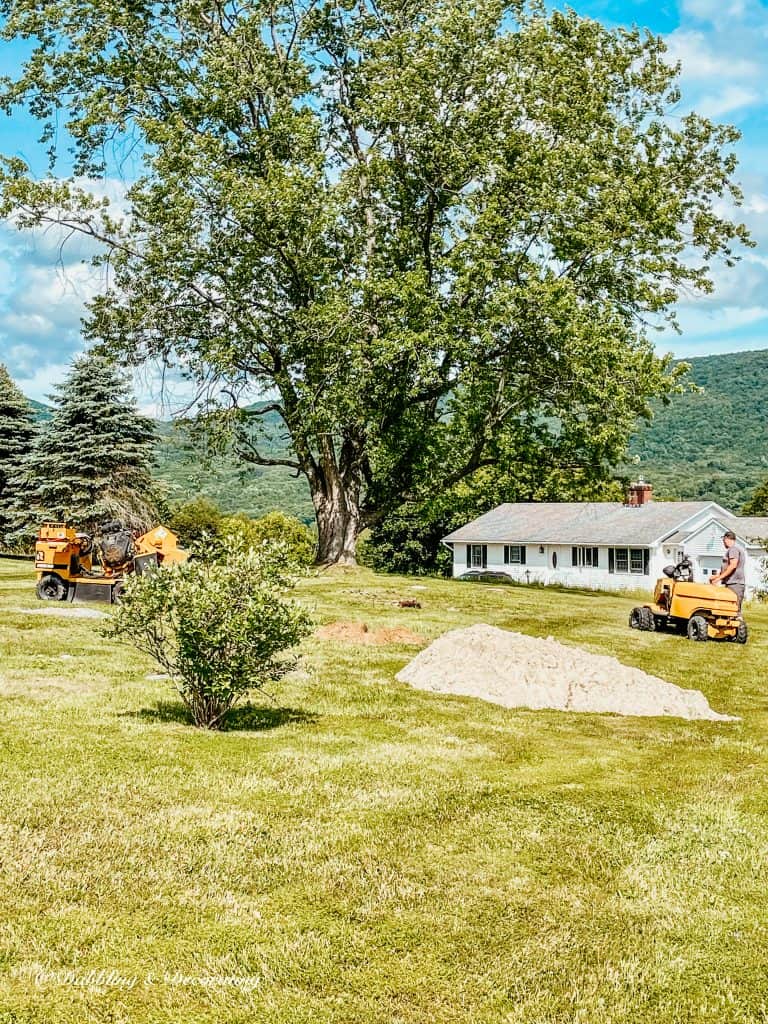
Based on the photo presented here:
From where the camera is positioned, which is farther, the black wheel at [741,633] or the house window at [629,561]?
the house window at [629,561]

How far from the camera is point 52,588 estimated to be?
63.5 feet

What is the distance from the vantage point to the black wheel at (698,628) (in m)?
18.4

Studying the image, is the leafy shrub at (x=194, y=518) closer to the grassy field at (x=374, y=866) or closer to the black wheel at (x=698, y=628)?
the black wheel at (x=698, y=628)

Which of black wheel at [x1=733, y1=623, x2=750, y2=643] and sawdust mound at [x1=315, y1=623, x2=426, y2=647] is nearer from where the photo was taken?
sawdust mound at [x1=315, y1=623, x2=426, y2=647]

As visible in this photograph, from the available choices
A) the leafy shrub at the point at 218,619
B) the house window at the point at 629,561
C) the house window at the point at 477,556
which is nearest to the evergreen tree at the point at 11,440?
the house window at the point at 477,556

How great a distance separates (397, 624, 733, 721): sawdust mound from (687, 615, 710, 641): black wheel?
6.44 meters

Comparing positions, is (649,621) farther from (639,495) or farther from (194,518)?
(639,495)

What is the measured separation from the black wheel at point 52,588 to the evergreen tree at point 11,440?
2094 cm

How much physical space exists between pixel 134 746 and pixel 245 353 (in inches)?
787

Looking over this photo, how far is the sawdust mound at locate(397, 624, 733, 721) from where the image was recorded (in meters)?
11.6

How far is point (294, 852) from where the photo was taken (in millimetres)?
5918

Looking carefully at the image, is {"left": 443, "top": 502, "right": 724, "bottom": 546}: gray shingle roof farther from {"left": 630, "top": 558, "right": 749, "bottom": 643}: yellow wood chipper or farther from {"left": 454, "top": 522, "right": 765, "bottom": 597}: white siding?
{"left": 630, "top": 558, "right": 749, "bottom": 643}: yellow wood chipper

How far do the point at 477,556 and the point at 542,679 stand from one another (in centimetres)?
4724

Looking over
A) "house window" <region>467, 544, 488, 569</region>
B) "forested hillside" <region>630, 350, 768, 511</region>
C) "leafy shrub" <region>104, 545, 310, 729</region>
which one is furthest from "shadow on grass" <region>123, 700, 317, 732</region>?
Answer: "forested hillside" <region>630, 350, 768, 511</region>
